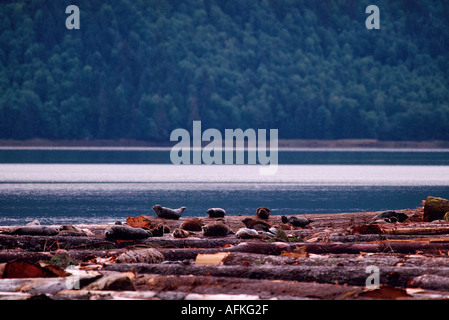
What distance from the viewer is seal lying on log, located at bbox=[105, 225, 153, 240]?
13320 millimetres

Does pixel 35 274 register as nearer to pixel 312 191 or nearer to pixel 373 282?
pixel 373 282

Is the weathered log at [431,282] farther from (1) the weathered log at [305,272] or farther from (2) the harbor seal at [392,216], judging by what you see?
(2) the harbor seal at [392,216]

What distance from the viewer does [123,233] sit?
1337 centimetres

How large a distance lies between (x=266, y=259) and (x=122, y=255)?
2388 millimetres

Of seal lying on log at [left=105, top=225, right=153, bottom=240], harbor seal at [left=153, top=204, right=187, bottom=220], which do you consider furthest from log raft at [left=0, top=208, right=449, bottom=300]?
harbor seal at [left=153, top=204, right=187, bottom=220]

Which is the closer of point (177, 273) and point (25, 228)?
point (177, 273)

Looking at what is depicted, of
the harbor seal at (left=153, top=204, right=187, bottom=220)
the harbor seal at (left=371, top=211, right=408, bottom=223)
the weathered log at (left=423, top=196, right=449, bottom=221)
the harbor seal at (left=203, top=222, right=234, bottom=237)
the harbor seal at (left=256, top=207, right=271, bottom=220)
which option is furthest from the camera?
the harbor seal at (left=256, top=207, right=271, bottom=220)

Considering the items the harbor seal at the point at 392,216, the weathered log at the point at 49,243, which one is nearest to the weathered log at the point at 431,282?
the weathered log at the point at 49,243

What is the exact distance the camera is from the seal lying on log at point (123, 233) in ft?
43.7

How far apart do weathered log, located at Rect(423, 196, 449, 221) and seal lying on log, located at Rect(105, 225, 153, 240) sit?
305 inches

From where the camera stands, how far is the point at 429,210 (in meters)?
17.0

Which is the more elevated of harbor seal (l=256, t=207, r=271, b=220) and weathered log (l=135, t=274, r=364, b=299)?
weathered log (l=135, t=274, r=364, b=299)

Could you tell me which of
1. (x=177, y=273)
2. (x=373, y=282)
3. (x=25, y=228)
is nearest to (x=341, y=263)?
(x=373, y=282)

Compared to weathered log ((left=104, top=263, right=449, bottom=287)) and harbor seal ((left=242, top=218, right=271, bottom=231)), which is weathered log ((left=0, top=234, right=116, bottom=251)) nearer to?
weathered log ((left=104, top=263, right=449, bottom=287))
